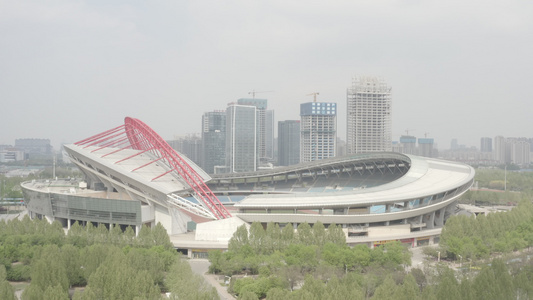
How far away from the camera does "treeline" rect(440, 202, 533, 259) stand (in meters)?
43.2

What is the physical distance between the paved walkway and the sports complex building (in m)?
1.93

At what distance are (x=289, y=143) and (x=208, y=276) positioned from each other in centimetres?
14577

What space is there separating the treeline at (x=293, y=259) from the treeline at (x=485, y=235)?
5669mm

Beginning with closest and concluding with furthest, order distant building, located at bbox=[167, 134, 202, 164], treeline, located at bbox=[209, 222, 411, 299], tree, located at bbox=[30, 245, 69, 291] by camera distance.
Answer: tree, located at bbox=[30, 245, 69, 291] < treeline, located at bbox=[209, 222, 411, 299] < distant building, located at bbox=[167, 134, 202, 164]

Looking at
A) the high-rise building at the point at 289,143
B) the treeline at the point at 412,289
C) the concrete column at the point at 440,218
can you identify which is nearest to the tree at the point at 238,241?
the treeline at the point at 412,289

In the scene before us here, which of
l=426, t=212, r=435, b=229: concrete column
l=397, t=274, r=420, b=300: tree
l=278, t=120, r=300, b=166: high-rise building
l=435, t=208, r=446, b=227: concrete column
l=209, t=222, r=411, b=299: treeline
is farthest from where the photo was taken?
l=278, t=120, r=300, b=166: high-rise building

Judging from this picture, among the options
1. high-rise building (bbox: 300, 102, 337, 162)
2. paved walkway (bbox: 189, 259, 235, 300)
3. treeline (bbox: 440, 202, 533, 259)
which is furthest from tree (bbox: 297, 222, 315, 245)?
high-rise building (bbox: 300, 102, 337, 162)

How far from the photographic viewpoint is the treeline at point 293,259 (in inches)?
1337

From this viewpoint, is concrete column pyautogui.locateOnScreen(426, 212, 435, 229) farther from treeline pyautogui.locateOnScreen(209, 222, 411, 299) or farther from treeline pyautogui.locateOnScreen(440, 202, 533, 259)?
treeline pyautogui.locateOnScreen(209, 222, 411, 299)

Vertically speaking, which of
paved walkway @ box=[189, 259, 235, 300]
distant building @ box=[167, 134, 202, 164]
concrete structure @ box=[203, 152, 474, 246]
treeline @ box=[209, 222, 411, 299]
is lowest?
paved walkway @ box=[189, 259, 235, 300]

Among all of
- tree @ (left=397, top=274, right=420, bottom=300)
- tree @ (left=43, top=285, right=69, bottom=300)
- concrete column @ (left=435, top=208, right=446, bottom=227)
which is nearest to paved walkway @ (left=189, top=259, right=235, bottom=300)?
tree @ (left=43, top=285, right=69, bottom=300)

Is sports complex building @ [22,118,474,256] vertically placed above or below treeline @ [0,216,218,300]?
above

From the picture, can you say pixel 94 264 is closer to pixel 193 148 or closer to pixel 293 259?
pixel 293 259

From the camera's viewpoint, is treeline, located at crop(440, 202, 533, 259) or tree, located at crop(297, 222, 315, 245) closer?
treeline, located at crop(440, 202, 533, 259)
